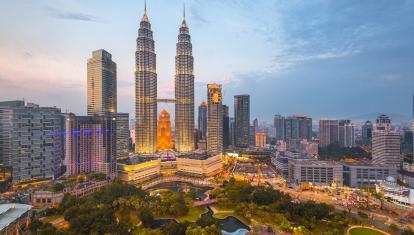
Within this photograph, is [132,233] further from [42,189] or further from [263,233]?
[42,189]

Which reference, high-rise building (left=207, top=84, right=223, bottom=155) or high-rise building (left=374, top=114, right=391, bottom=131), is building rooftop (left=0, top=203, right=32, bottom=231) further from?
high-rise building (left=374, top=114, right=391, bottom=131)

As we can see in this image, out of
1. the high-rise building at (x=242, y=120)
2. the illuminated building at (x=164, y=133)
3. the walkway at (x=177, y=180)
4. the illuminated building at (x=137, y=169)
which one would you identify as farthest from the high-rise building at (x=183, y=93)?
the high-rise building at (x=242, y=120)

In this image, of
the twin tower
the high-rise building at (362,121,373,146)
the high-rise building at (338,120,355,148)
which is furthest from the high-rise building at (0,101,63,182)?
the high-rise building at (362,121,373,146)

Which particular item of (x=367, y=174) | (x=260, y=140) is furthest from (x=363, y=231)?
(x=260, y=140)

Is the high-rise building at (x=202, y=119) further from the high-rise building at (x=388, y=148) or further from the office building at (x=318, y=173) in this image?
the high-rise building at (x=388, y=148)

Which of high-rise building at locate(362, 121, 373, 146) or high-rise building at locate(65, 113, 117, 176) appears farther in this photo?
high-rise building at locate(362, 121, 373, 146)

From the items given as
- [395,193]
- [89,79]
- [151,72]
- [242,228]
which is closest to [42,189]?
[242,228]
